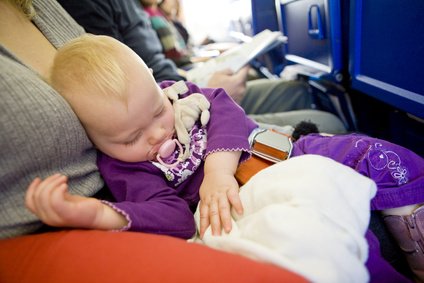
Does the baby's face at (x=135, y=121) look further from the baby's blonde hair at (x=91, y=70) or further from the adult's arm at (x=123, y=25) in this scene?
the adult's arm at (x=123, y=25)

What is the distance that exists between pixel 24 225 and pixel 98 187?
0.49 ft

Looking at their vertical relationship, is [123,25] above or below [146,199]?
above

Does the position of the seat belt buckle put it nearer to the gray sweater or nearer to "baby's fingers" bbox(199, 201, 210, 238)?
"baby's fingers" bbox(199, 201, 210, 238)

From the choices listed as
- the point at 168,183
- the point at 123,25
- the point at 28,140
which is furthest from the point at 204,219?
the point at 123,25

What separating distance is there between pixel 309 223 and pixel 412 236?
0.88ft

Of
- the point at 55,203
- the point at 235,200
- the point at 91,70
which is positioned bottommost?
the point at 235,200

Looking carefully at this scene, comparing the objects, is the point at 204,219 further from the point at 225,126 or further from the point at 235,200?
the point at 225,126

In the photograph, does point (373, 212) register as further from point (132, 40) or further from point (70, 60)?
point (132, 40)

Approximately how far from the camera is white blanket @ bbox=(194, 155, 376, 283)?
1.06 ft

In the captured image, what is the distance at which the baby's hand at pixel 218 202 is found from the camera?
46 centimetres

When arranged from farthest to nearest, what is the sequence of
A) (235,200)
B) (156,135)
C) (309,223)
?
1. (156,135)
2. (235,200)
3. (309,223)

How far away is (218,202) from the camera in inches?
19.5

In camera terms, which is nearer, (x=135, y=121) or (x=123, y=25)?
(x=135, y=121)

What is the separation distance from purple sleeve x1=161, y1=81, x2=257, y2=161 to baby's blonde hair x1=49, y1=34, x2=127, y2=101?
20 centimetres
